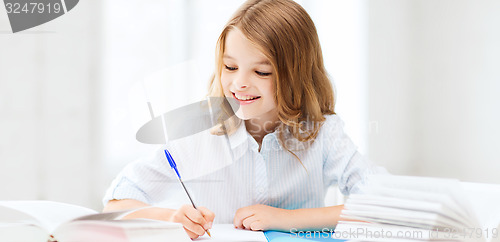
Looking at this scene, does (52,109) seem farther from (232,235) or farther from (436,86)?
(436,86)

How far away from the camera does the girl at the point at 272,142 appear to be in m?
0.50

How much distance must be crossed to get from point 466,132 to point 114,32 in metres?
0.58

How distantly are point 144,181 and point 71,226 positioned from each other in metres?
0.22

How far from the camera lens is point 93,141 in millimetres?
659

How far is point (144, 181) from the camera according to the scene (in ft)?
1.76

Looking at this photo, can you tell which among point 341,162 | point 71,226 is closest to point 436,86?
point 341,162

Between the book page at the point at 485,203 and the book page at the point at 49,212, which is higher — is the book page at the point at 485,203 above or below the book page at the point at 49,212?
below

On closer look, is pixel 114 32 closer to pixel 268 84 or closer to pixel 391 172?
pixel 268 84

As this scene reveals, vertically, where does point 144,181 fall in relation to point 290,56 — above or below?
below

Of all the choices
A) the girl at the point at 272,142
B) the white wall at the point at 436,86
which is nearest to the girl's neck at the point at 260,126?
the girl at the point at 272,142

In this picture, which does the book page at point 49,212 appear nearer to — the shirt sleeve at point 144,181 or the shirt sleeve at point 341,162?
the shirt sleeve at point 144,181

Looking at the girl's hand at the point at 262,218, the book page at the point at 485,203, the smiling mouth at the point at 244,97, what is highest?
the smiling mouth at the point at 244,97

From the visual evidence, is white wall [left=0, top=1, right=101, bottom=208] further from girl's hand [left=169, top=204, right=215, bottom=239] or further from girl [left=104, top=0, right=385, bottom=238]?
girl's hand [left=169, top=204, right=215, bottom=239]

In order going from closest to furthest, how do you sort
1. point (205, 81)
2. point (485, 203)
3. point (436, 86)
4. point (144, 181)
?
1. point (485, 203)
2. point (144, 181)
3. point (436, 86)
4. point (205, 81)
